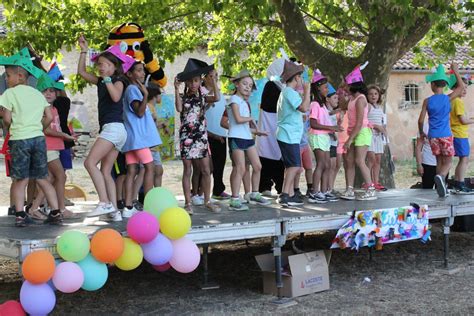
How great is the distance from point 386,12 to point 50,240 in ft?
18.9

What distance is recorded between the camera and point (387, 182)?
1166 centimetres

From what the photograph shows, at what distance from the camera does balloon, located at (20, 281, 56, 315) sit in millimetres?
5086

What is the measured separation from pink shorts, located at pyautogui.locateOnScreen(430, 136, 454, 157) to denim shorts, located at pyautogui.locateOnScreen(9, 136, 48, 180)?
16.8ft

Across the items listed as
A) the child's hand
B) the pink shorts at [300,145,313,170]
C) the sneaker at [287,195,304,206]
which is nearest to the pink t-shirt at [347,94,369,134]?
the pink shorts at [300,145,313,170]

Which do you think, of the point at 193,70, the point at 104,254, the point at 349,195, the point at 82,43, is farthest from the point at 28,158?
the point at 349,195

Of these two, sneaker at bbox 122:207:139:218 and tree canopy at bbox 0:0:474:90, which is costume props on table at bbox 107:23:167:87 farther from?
sneaker at bbox 122:207:139:218

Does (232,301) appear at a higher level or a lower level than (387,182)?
lower

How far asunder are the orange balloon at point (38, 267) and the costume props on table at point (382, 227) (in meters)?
3.01

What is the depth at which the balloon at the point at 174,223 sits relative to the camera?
568cm

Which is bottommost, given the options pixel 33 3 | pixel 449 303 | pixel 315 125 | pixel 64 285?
pixel 449 303

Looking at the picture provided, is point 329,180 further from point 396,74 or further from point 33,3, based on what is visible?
point 396,74

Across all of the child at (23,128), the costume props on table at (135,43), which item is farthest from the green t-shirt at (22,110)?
the costume props on table at (135,43)

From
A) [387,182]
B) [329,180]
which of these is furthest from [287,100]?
[387,182]

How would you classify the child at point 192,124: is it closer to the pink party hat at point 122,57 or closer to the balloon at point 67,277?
the pink party hat at point 122,57
